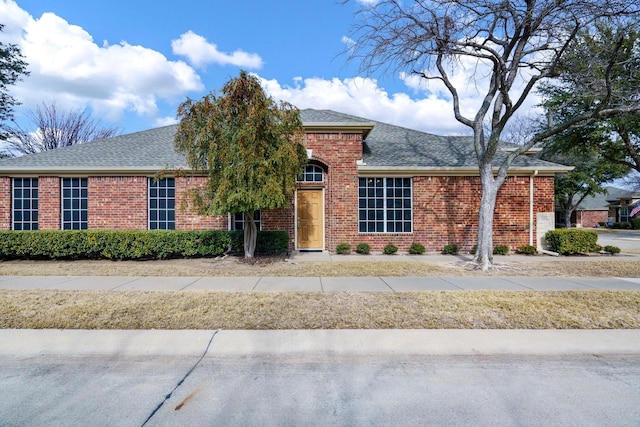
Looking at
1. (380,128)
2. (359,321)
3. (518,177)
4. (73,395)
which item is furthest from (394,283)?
(380,128)

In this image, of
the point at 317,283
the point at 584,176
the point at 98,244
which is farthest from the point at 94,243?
the point at 584,176

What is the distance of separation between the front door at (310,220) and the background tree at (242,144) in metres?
3.41

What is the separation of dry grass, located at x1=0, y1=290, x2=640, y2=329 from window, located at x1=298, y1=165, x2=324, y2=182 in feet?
22.9

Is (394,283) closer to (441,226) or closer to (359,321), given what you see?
(359,321)

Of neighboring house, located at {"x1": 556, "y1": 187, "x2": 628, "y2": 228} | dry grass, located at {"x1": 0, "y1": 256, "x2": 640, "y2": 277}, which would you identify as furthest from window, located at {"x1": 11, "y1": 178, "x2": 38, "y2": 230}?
neighboring house, located at {"x1": 556, "y1": 187, "x2": 628, "y2": 228}

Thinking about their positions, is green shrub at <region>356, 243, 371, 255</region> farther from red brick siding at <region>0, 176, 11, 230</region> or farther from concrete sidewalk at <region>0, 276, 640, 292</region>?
red brick siding at <region>0, 176, 11, 230</region>

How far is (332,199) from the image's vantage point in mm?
12469

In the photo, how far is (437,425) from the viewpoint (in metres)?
2.77

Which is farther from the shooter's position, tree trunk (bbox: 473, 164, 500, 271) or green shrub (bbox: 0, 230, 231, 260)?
green shrub (bbox: 0, 230, 231, 260)

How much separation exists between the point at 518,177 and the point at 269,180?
31.5ft

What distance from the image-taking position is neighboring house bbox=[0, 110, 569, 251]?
40.9 feet

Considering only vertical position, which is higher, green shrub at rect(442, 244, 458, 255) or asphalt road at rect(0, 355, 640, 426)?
green shrub at rect(442, 244, 458, 255)

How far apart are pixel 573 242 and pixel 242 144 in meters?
11.9

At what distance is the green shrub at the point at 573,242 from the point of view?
12148 mm
